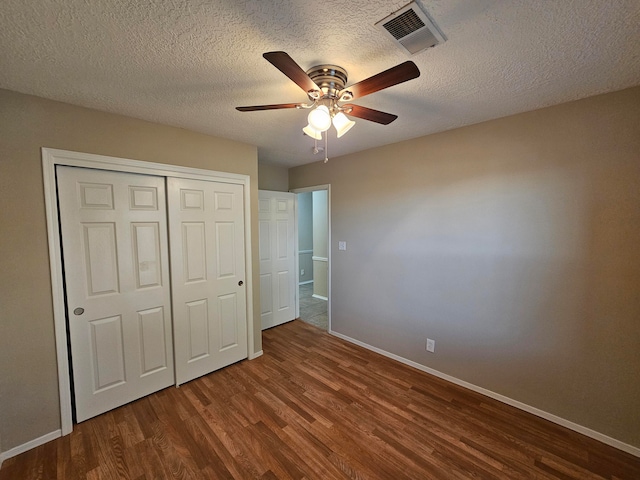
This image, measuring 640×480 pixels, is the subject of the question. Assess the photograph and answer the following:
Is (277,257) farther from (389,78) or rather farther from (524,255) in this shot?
(389,78)

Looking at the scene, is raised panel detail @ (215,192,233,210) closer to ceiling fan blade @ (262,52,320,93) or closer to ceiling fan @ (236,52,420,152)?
ceiling fan @ (236,52,420,152)

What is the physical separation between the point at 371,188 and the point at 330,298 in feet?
5.29

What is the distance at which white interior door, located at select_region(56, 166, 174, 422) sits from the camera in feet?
6.29

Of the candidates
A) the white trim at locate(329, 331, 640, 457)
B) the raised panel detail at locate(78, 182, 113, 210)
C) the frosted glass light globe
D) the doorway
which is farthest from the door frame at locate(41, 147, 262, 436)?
the white trim at locate(329, 331, 640, 457)

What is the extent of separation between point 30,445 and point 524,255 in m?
3.91

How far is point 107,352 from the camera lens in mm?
2072

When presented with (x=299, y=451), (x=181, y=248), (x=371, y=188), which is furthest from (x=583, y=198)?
(x=181, y=248)

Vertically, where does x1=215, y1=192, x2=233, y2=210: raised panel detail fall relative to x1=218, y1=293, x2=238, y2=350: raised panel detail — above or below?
above

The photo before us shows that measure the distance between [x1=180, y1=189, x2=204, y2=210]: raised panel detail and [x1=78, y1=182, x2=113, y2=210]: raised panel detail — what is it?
530mm

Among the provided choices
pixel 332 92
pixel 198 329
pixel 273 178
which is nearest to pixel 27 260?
pixel 198 329

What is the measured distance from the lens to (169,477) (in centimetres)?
156

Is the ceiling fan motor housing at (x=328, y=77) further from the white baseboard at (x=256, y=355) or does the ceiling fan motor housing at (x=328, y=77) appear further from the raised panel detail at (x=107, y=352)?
the white baseboard at (x=256, y=355)

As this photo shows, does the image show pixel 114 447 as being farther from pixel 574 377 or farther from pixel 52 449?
pixel 574 377

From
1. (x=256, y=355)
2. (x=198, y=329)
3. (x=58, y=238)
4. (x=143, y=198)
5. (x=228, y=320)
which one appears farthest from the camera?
(x=256, y=355)
